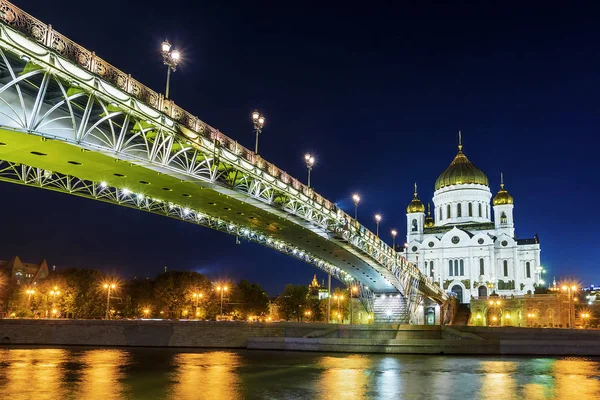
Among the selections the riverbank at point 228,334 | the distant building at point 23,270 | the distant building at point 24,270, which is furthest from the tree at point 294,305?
the distant building at point 24,270

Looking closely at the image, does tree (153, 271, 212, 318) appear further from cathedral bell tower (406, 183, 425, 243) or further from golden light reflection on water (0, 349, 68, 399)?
cathedral bell tower (406, 183, 425, 243)

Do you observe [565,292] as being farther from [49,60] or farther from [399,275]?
[49,60]

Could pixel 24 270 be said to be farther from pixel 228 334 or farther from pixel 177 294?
pixel 228 334

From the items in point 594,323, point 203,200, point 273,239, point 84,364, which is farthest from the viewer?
point 594,323

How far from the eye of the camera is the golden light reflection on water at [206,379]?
63.5 ft

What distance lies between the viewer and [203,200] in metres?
36.9

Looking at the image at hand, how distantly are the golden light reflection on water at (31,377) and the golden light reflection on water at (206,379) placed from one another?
14.7 ft

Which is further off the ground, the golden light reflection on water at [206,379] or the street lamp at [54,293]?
the street lamp at [54,293]

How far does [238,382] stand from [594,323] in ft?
257

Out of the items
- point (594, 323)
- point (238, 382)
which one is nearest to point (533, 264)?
point (594, 323)

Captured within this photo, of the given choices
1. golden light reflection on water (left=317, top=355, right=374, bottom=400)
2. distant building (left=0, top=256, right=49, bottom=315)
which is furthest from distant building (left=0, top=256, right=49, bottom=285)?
golden light reflection on water (left=317, top=355, right=374, bottom=400)

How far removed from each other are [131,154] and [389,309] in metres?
61.5

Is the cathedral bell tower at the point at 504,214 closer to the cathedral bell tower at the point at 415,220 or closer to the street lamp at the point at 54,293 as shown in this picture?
the cathedral bell tower at the point at 415,220

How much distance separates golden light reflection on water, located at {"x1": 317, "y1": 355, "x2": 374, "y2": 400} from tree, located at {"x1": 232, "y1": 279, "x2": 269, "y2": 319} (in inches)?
2383
